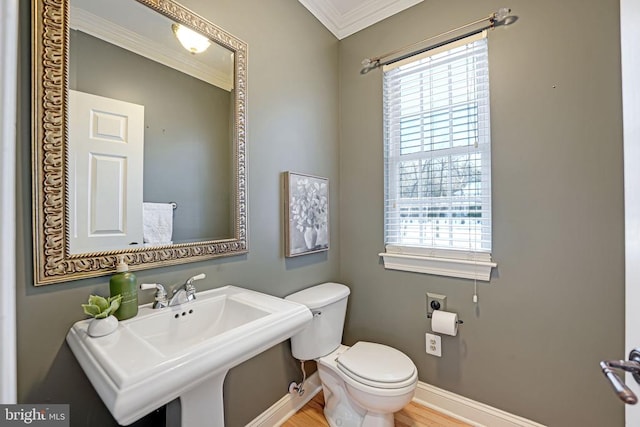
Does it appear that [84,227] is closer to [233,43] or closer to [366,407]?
[233,43]

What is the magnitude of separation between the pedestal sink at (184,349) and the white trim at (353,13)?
1.90 metres

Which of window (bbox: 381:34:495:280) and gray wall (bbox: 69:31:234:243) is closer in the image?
gray wall (bbox: 69:31:234:243)

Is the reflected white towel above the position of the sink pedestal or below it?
above

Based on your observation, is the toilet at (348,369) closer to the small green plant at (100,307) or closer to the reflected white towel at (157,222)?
the reflected white towel at (157,222)

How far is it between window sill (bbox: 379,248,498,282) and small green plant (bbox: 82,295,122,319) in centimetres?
148

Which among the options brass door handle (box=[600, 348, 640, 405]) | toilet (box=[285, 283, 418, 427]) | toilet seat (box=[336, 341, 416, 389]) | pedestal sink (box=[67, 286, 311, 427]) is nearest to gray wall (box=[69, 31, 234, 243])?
pedestal sink (box=[67, 286, 311, 427])

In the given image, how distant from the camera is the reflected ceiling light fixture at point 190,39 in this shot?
1.15m

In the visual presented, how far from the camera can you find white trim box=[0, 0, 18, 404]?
61cm

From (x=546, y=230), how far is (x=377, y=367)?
1120 millimetres

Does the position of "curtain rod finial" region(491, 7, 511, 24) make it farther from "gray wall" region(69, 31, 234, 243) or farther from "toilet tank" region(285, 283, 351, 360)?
"toilet tank" region(285, 283, 351, 360)

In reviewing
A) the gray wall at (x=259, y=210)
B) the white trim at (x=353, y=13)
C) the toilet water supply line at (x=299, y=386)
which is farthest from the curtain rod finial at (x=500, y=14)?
the toilet water supply line at (x=299, y=386)

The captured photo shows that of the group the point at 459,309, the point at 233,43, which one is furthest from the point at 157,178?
the point at 459,309

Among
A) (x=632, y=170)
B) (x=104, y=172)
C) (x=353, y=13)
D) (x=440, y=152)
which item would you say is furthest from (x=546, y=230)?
(x=104, y=172)

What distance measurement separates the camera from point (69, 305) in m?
0.84
